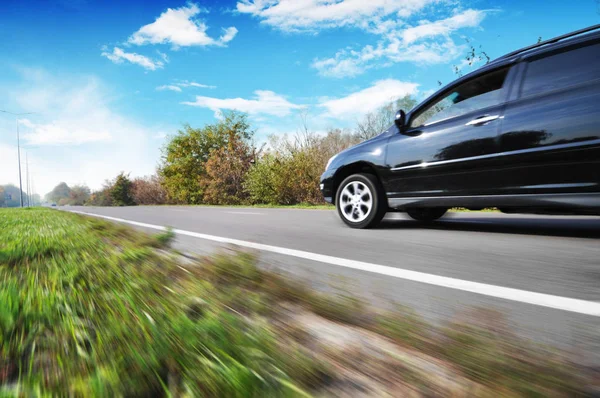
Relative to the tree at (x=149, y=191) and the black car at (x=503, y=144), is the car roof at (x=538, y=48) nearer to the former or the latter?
the black car at (x=503, y=144)

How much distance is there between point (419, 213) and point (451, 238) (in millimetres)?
2125

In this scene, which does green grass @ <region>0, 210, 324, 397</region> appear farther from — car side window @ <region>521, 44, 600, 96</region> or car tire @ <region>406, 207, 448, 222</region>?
car tire @ <region>406, 207, 448, 222</region>

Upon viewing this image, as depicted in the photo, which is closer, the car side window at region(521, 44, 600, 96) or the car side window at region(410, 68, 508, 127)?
the car side window at region(521, 44, 600, 96)

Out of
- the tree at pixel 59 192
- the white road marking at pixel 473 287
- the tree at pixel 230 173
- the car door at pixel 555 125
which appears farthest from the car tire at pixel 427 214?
the tree at pixel 59 192

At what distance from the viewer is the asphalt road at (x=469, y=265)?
162 centimetres

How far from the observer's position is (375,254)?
10.3 feet

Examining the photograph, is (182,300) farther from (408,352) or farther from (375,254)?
(375,254)

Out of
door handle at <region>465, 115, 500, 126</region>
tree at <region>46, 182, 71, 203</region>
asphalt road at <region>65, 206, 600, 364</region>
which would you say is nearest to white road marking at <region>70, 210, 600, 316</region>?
asphalt road at <region>65, 206, 600, 364</region>

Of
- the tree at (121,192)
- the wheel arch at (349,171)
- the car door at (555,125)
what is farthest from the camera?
the tree at (121,192)

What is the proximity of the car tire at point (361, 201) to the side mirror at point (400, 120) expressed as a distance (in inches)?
31.7

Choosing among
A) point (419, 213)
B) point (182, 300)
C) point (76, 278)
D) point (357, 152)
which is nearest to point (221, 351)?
point (182, 300)

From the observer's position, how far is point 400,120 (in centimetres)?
482

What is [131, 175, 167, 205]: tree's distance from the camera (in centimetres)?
4675

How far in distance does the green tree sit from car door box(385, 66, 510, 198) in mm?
31209
